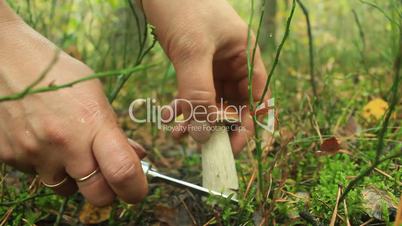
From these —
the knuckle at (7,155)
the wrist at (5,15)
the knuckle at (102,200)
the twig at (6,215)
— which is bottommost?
the twig at (6,215)

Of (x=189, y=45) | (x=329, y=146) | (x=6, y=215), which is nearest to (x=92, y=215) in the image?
(x=6, y=215)

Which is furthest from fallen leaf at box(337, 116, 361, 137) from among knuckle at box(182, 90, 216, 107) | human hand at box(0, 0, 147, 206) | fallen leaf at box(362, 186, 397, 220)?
human hand at box(0, 0, 147, 206)

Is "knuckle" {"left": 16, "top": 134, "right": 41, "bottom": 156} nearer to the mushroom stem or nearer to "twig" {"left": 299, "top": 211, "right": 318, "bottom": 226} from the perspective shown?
the mushroom stem

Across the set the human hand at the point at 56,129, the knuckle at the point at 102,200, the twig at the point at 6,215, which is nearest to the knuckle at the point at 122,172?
the human hand at the point at 56,129

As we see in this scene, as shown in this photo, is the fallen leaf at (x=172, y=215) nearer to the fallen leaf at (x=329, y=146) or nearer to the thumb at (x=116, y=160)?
the thumb at (x=116, y=160)

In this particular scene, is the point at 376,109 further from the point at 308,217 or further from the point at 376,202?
the point at 308,217
